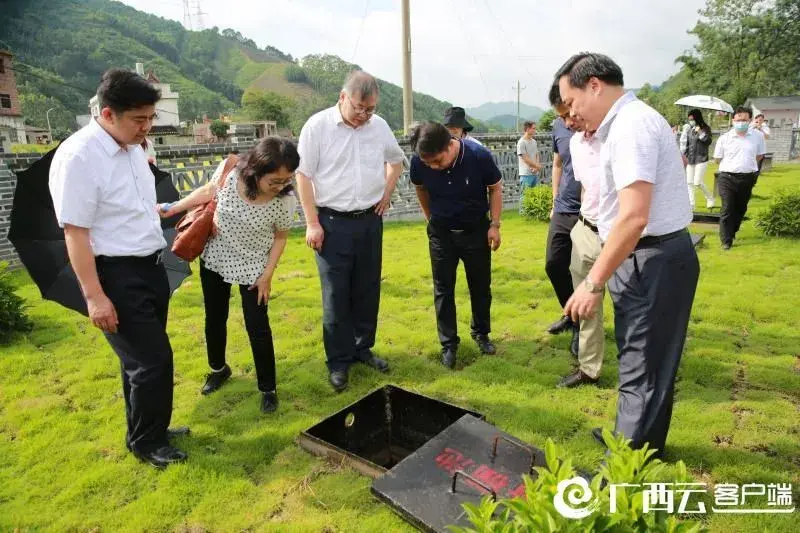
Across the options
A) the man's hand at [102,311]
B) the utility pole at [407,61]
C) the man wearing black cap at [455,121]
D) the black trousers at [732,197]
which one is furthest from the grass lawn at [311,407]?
the utility pole at [407,61]

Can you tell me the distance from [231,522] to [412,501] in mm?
902

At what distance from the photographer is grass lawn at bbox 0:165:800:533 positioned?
2732mm

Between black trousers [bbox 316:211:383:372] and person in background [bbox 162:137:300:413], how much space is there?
0.46 m

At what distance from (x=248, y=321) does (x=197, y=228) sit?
681 millimetres

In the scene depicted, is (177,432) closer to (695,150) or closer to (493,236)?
(493,236)

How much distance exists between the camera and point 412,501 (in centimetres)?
252

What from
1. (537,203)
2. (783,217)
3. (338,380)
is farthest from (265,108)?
(338,380)

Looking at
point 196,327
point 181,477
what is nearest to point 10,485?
point 181,477

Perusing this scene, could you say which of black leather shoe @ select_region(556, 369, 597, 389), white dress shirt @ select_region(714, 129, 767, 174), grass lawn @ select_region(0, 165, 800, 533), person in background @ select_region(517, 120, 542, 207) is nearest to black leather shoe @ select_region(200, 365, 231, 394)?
grass lawn @ select_region(0, 165, 800, 533)

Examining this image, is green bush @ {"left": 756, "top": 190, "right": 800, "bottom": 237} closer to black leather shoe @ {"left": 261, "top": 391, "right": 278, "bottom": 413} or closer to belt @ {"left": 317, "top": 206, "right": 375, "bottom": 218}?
belt @ {"left": 317, "top": 206, "right": 375, "bottom": 218}

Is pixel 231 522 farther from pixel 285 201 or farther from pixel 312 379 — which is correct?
pixel 285 201

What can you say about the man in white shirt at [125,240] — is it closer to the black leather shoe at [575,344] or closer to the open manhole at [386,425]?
the open manhole at [386,425]

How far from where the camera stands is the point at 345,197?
3807 mm

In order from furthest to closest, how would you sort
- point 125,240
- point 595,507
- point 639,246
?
point 125,240, point 639,246, point 595,507
